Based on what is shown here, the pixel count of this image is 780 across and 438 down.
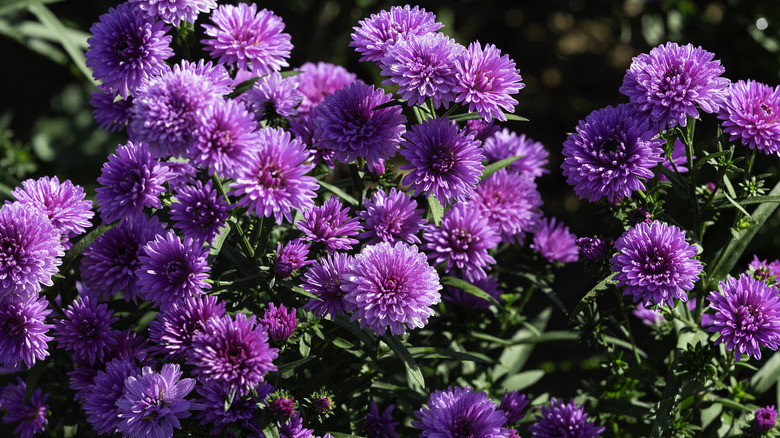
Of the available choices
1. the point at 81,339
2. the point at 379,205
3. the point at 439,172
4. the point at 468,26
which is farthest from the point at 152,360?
the point at 468,26

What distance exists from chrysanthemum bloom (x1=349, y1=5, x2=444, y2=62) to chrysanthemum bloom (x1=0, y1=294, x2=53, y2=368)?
0.69 metres

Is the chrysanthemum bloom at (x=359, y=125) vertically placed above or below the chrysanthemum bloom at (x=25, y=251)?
above

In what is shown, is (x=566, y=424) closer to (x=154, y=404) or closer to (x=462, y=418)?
(x=462, y=418)

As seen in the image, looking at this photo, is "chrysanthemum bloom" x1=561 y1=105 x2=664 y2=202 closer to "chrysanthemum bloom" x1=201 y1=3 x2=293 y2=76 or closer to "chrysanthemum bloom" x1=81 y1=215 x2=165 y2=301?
"chrysanthemum bloom" x1=201 y1=3 x2=293 y2=76

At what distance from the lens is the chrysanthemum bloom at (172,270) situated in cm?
117

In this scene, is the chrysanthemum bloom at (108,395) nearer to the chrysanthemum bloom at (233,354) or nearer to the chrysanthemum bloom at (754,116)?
the chrysanthemum bloom at (233,354)

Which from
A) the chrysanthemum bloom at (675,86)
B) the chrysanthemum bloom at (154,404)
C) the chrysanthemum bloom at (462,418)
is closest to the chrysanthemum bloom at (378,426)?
the chrysanthemum bloom at (462,418)

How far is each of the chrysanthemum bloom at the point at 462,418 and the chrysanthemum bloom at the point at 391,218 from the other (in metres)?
0.29

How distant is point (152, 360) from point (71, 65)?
1732 millimetres

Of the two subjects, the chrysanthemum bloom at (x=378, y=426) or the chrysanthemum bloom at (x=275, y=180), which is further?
the chrysanthemum bloom at (x=378, y=426)

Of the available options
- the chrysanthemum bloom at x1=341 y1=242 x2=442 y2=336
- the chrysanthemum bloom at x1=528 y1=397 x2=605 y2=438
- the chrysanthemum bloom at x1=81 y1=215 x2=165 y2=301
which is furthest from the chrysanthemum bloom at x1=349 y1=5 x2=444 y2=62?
the chrysanthemum bloom at x1=528 y1=397 x2=605 y2=438

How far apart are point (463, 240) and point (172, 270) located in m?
0.54

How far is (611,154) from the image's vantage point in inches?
47.7

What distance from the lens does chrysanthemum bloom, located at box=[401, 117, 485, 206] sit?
122 centimetres
